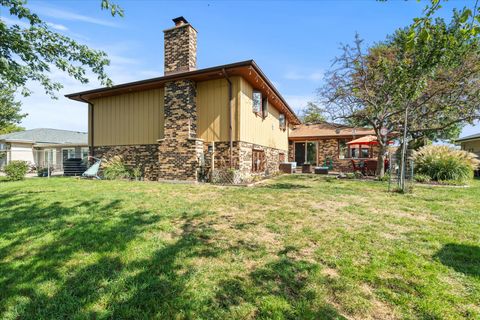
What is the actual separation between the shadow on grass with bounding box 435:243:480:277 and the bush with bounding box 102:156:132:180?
12.1 metres

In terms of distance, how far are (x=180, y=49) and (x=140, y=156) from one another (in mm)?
5702

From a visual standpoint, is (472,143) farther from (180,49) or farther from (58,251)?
(58,251)

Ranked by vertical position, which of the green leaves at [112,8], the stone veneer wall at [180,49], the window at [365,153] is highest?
the stone veneer wall at [180,49]

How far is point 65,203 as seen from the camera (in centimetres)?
569

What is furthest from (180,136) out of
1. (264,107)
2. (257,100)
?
(264,107)

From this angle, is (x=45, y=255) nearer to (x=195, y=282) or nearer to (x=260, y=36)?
(x=195, y=282)

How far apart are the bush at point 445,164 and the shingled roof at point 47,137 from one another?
2607cm

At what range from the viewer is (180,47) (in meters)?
11.2

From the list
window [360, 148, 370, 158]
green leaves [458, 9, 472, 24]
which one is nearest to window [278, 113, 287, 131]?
window [360, 148, 370, 158]

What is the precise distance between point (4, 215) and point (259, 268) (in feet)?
17.7

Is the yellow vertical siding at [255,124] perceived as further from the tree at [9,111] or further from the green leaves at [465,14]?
the tree at [9,111]

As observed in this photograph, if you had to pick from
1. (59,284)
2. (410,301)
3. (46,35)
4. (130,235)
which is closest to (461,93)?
(410,301)

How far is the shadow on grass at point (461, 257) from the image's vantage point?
2.82 meters

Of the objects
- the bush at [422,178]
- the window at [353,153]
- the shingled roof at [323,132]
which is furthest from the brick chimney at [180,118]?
the window at [353,153]
